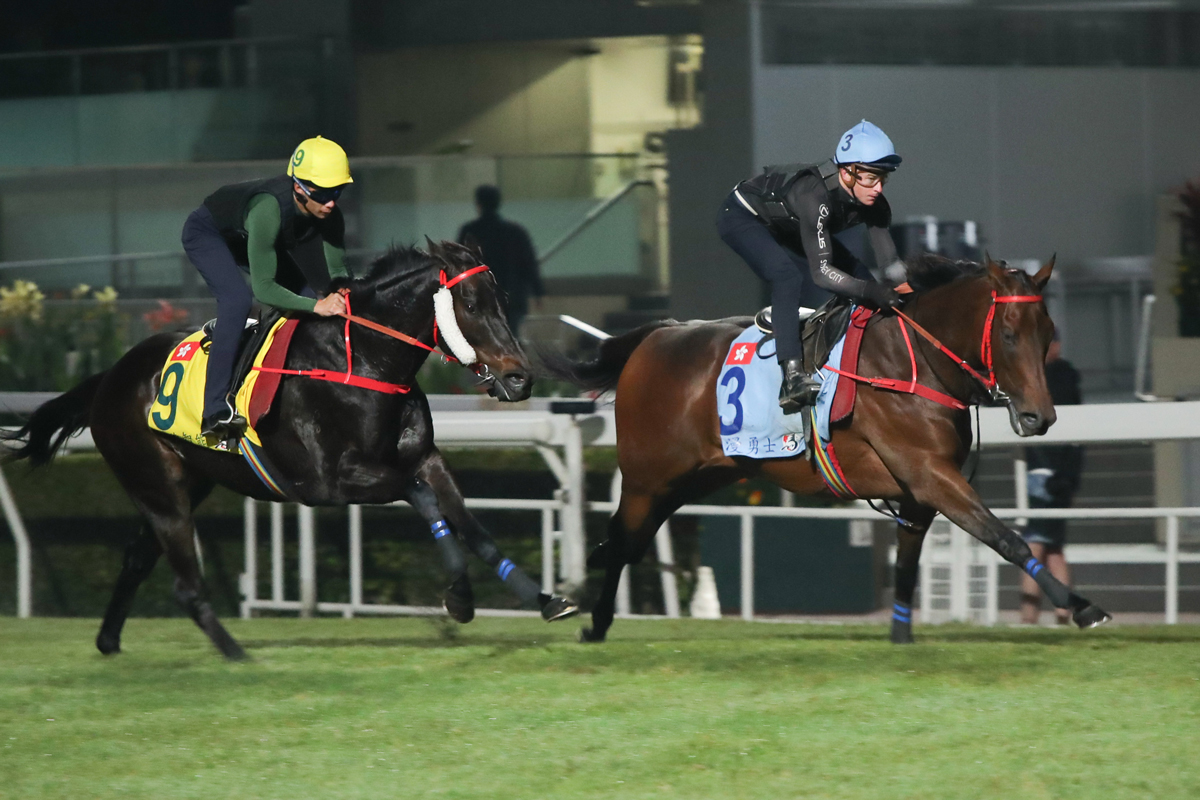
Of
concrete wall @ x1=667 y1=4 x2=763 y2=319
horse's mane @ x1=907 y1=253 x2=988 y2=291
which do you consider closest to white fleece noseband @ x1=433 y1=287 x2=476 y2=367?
horse's mane @ x1=907 y1=253 x2=988 y2=291

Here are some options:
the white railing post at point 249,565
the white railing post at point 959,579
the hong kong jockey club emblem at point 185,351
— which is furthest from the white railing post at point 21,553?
the white railing post at point 959,579

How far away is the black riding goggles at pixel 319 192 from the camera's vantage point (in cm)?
511

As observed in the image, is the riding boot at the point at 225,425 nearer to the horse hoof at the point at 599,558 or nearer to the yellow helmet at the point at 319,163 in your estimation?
the yellow helmet at the point at 319,163

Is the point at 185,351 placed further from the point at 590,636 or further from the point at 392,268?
the point at 590,636

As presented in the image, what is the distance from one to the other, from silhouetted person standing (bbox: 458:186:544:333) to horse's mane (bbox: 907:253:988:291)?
14.7 ft

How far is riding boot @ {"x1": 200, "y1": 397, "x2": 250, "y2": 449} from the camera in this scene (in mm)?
5254

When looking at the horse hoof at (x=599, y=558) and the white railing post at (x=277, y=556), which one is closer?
the horse hoof at (x=599, y=558)

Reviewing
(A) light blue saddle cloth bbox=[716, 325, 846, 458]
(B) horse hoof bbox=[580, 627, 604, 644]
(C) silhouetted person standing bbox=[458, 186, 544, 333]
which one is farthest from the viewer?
(C) silhouetted person standing bbox=[458, 186, 544, 333]

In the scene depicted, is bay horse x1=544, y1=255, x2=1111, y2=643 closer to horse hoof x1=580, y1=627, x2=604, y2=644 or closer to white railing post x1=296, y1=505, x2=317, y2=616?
horse hoof x1=580, y1=627, x2=604, y2=644

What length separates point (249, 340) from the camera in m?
5.38

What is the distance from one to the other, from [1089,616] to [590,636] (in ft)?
5.89

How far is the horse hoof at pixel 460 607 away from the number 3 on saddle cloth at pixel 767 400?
1237 millimetres

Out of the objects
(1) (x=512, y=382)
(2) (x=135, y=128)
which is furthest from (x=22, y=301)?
(1) (x=512, y=382)

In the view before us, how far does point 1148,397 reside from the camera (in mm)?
9211
